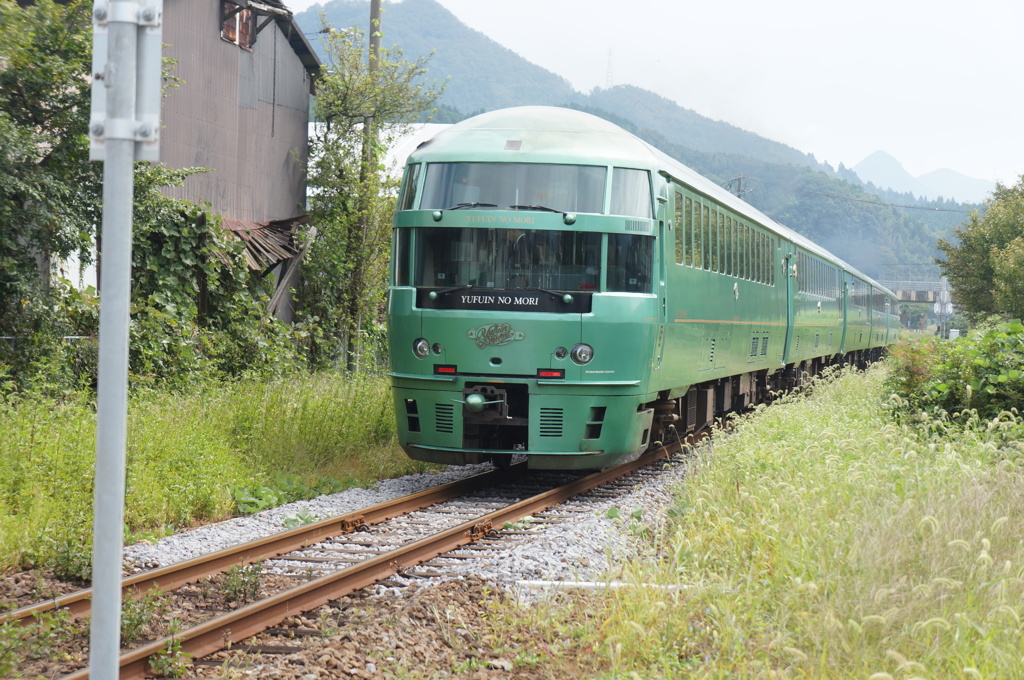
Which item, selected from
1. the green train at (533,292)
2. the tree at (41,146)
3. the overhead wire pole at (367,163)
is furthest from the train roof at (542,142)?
the overhead wire pole at (367,163)

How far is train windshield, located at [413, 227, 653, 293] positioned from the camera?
986 centimetres

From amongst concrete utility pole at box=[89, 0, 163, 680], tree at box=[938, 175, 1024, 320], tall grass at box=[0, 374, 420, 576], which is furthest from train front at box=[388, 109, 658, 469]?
tree at box=[938, 175, 1024, 320]

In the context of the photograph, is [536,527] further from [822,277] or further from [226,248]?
[822,277]

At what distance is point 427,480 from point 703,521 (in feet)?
14.6

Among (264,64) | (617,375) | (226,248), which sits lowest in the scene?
(617,375)

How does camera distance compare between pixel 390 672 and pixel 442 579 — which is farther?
pixel 442 579

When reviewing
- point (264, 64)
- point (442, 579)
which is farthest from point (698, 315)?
point (264, 64)

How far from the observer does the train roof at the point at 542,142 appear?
10.2m

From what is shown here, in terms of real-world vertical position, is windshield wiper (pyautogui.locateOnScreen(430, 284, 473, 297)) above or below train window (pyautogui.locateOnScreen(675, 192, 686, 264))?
below

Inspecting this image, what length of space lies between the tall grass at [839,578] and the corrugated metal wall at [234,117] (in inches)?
548

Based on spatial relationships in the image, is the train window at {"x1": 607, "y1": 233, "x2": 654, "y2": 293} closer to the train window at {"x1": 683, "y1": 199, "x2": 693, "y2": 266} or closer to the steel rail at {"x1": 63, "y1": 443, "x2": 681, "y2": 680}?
the train window at {"x1": 683, "y1": 199, "x2": 693, "y2": 266}

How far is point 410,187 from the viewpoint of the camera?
10.4 m

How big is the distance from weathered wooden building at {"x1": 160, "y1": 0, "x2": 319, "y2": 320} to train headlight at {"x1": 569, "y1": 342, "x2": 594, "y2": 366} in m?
10.2

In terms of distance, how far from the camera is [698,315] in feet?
39.9
